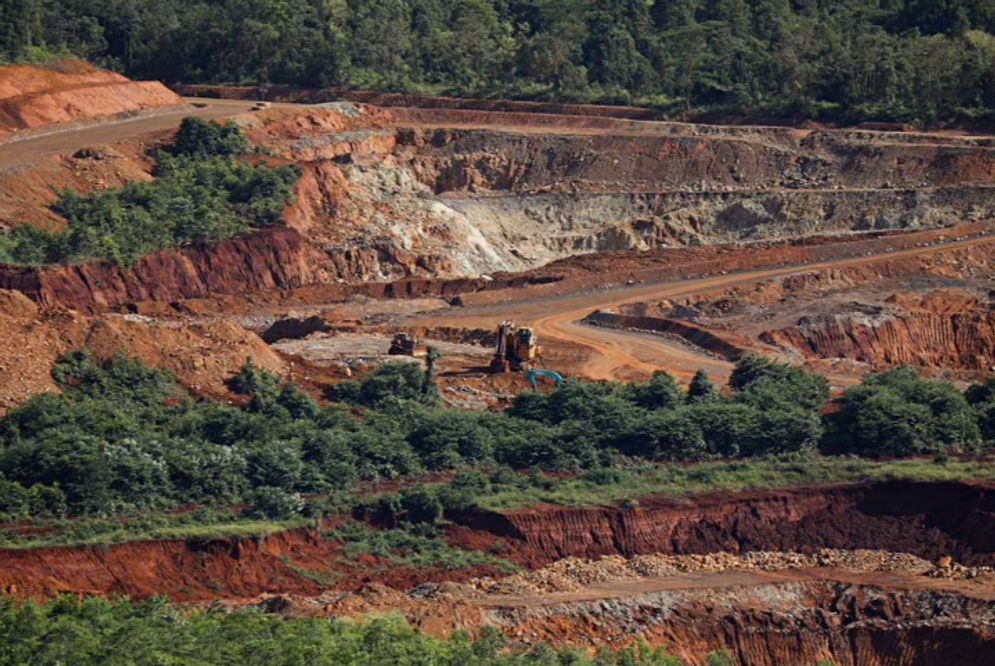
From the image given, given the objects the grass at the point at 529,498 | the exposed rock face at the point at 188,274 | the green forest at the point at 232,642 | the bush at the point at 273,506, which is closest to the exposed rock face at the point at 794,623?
the green forest at the point at 232,642

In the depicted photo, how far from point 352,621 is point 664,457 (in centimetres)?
1796

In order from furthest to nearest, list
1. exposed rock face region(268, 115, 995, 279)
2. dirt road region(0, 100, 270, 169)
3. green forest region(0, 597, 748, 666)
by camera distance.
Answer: exposed rock face region(268, 115, 995, 279)
dirt road region(0, 100, 270, 169)
green forest region(0, 597, 748, 666)

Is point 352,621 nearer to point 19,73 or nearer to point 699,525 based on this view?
point 699,525

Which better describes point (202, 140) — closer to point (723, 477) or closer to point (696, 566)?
point (723, 477)

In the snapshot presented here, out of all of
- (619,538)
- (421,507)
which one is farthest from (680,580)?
(421,507)

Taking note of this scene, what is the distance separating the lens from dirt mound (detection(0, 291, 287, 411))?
61031 millimetres

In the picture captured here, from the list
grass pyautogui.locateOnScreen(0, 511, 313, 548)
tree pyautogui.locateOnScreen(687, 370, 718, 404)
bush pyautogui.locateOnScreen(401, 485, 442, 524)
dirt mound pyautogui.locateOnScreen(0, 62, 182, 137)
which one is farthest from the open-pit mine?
tree pyautogui.locateOnScreen(687, 370, 718, 404)

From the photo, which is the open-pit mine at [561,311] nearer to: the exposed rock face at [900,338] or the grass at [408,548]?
the exposed rock face at [900,338]

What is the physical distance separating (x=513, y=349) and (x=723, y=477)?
1692 centimetres

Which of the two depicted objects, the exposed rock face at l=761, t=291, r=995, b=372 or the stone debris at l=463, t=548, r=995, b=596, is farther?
the exposed rock face at l=761, t=291, r=995, b=372

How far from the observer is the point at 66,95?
4021 inches

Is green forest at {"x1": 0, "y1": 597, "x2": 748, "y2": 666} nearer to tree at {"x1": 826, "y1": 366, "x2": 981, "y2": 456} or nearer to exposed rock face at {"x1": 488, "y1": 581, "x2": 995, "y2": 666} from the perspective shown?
exposed rock face at {"x1": 488, "y1": 581, "x2": 995, "y2": 666}

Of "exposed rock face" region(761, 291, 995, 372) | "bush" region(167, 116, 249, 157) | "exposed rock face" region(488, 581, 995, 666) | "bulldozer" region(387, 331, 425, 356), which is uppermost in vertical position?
"bush" region(167, 116, 249, 157)

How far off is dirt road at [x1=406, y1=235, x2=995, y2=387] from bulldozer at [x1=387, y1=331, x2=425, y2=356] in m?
4.77
